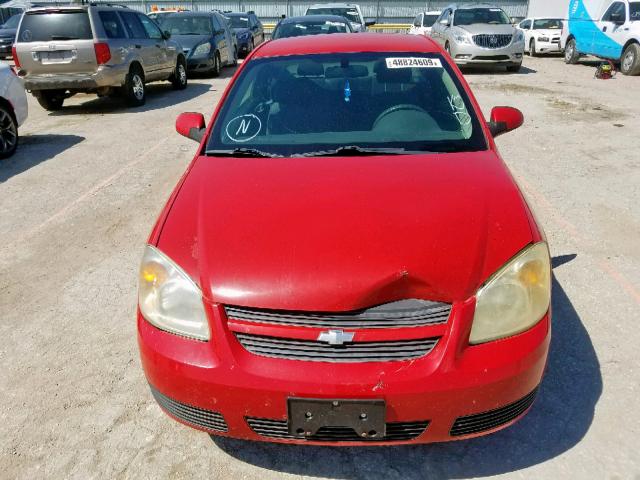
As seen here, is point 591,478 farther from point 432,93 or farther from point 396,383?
point 432,93

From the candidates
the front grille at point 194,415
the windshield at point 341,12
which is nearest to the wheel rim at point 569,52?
the windshield at point 341,12

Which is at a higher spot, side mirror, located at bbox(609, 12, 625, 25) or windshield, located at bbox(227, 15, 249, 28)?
side mirror, located at bbox(609, 12, 625, 25)

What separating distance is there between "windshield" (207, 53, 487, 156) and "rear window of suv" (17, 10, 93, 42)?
24.2 ft

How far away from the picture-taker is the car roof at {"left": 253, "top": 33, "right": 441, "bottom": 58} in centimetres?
338

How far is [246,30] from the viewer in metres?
19.7

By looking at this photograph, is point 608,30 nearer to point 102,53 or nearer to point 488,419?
point 102,53

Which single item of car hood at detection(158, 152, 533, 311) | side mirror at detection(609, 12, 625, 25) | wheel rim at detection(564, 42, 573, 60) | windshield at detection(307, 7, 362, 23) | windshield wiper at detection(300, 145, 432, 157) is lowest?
wheel rim at detection(564, 42, 573, 60)

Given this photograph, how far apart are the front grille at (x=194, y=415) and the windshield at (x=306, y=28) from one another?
31.9 feet

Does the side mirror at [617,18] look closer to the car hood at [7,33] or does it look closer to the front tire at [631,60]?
the front tire at [631,60]

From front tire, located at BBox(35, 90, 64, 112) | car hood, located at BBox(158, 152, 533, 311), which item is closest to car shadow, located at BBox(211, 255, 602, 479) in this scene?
car hood, located at BBox(158, 152, 533, 311)

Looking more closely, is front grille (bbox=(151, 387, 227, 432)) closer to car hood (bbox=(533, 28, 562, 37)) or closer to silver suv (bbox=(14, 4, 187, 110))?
silver suv (bbox=(14, 4, 187, 110))

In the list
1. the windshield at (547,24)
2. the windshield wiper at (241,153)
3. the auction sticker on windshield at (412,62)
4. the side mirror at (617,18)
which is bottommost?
the windshield at (547,24)

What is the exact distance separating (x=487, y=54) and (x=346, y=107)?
1234cm

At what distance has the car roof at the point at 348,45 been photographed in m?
3.38
